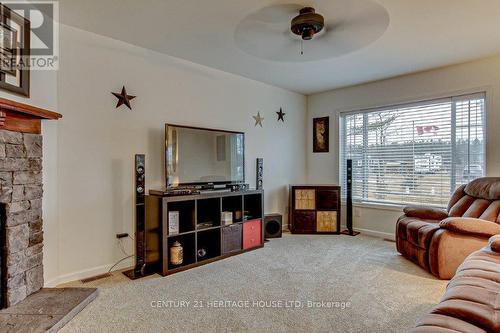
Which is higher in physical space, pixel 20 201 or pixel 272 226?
pixel 20 201

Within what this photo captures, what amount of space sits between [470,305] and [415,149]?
10.6ft

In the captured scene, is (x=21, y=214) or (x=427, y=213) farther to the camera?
(x=427, y=213)

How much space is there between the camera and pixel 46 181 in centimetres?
253

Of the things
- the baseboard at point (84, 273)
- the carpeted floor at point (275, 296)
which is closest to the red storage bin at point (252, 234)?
the carpeted floor at point (275, 296)

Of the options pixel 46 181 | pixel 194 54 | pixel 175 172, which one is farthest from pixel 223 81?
pixel 46 181

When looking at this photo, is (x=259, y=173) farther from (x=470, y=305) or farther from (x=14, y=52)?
(x=470, y=305)

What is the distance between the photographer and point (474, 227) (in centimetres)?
262

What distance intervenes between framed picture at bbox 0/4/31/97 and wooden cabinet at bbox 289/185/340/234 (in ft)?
11.8

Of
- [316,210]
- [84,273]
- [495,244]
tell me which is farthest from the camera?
[316,210]

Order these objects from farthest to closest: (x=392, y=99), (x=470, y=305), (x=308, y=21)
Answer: (x=392, y=99) → (x=308, y=21) → (x=470, y=305)

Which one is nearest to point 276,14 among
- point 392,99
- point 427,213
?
point 392,99

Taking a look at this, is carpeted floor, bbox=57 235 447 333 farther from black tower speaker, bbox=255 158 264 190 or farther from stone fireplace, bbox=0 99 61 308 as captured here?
black tower speaker, bbox=255 158 264 190

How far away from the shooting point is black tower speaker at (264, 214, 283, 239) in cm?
429

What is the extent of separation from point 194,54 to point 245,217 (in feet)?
6.81
